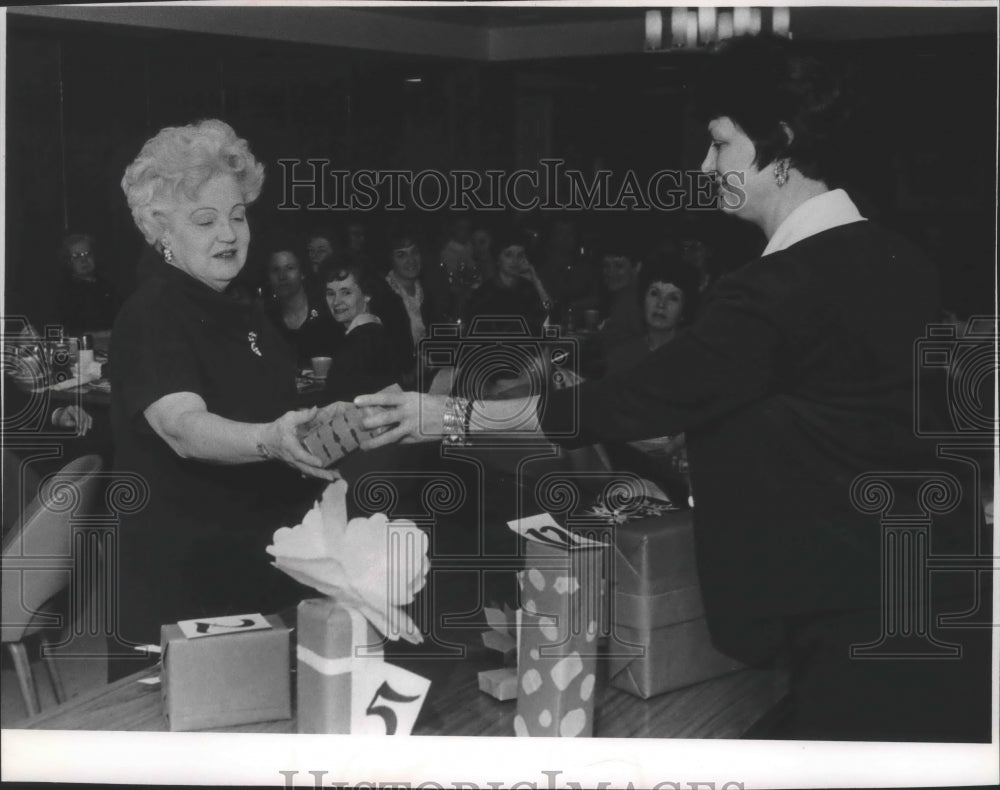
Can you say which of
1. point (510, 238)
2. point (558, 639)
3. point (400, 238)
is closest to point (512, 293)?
point (510, 238)

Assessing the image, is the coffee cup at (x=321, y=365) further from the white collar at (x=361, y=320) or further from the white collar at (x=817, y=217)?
the white collar at (x=817, y=217)

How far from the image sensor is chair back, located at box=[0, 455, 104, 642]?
1936mm

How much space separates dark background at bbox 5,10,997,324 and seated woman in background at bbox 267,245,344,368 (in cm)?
5

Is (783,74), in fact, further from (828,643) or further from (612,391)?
(828,643)

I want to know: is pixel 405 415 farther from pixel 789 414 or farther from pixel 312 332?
pixel 789 414

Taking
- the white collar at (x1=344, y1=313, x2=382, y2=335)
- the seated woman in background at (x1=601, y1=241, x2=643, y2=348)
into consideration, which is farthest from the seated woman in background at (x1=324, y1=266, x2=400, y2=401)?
the seated woman in background at (x1=601, y1=241, x2=643, y2=348)

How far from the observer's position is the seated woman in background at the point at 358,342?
1.91 m

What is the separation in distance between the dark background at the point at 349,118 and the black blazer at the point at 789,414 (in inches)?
9.8

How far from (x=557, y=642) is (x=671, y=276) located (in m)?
0.73

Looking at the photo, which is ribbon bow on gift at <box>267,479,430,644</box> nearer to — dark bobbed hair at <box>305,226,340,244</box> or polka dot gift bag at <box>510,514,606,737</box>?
polka dot gift bag at <box>510,514,606,737</box>

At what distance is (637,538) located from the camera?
1.63 meters

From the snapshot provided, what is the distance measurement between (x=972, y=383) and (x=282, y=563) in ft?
4.11

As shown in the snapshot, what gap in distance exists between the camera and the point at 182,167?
189cm

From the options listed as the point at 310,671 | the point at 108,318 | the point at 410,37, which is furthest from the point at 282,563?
the point at 410,37
